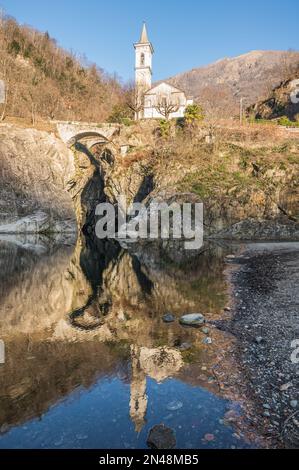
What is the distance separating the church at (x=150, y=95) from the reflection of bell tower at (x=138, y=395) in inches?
2604

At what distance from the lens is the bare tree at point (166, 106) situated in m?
70.4

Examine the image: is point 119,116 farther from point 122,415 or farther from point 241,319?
point 122,415

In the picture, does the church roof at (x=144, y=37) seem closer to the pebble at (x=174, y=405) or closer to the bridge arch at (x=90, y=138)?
the bridge arch at (x=90, y=138)

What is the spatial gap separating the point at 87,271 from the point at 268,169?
37594 millimetres

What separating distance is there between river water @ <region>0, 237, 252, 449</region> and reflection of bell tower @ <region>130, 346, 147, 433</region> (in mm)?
27

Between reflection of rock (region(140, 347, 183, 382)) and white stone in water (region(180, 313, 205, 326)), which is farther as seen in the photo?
white stone in water (region(180, 313, 205, 326))

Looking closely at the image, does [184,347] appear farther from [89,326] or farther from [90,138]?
[90,138]

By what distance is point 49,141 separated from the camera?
64.2 metres

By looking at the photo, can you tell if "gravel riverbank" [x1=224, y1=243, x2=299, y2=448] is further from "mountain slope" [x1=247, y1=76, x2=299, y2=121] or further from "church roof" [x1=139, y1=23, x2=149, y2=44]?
"church roof" [x1=139, y1=23, x2=149, y2=44]

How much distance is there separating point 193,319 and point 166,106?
2526 inches

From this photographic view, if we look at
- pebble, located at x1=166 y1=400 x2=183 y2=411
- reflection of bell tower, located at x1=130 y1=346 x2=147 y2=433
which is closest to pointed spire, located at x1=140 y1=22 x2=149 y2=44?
reflection of bell tower, located at x1=130 y1=346 x2=147 y2=433

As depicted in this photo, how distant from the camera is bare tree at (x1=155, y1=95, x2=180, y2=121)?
2773 inches

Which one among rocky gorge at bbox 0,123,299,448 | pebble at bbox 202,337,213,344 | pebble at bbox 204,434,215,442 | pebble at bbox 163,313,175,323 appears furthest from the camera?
pebble at bbox 163,313,175,323

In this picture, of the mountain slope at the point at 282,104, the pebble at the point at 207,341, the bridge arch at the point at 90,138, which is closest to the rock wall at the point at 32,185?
the bridge arch at the point at 90,138
